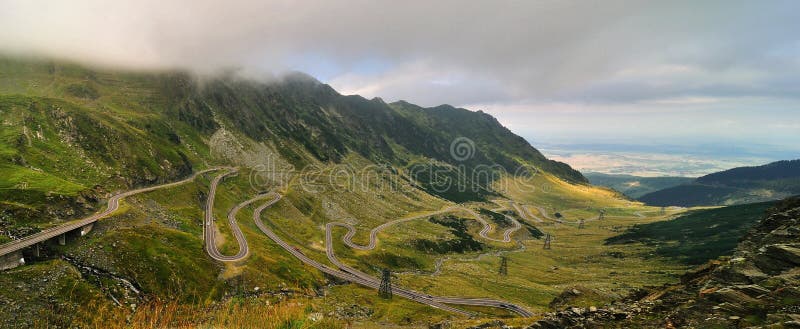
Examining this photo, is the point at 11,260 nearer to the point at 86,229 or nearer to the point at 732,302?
the point at 86,229

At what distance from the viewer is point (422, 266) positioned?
168m

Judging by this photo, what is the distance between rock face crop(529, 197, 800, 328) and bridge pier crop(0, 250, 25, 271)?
76.7 metres

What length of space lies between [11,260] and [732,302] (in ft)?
296

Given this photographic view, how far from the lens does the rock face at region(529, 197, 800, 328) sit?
21.9 metres

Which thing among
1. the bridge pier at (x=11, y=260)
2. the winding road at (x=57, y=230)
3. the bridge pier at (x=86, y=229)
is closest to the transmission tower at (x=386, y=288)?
the bridge pier at (x=86, y=229)

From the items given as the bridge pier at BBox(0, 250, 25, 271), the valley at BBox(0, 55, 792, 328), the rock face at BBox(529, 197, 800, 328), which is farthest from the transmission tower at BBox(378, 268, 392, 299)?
the rock face at BBox(529, 197, 800, 328)

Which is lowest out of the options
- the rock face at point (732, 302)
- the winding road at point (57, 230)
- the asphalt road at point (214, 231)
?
the asphalt road at point (214, 231)

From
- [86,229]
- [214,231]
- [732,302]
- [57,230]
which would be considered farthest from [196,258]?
[732,302]

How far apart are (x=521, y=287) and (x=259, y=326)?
5664 inches

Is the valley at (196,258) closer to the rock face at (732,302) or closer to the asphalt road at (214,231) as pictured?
the asphalt road at (214,231)

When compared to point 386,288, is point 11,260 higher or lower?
higher

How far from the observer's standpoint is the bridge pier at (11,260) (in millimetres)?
56325

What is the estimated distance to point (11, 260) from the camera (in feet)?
190

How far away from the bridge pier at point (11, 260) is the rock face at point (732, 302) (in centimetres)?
7673
